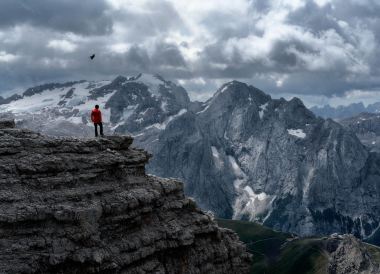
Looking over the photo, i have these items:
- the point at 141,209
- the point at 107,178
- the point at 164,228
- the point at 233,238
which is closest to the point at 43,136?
the point at 107,178

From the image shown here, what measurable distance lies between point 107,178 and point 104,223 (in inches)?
193

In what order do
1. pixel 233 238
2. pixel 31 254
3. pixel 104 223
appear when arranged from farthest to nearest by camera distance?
pixel 233 238 → pixel 104 223 → pixel 31 254

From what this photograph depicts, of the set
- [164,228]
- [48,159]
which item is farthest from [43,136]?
[164,228]

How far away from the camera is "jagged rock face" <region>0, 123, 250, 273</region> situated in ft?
144

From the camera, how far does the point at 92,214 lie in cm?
4772

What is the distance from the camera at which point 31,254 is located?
1695 inches

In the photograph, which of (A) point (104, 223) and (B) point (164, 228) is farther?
(B) point (164, 228)

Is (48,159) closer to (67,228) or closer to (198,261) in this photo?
(67,228)

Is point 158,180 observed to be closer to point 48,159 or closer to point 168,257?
point 168,257

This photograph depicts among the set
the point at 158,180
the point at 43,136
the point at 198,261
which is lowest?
the point at 198,261

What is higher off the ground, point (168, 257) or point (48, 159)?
point (48, 159)

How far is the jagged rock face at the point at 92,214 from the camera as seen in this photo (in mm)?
44000

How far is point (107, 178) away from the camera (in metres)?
52.5

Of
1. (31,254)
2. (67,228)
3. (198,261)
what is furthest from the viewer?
(198,261)
